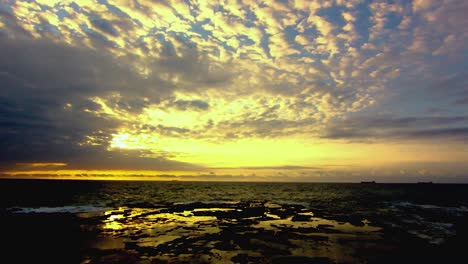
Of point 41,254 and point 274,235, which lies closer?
point 41,254

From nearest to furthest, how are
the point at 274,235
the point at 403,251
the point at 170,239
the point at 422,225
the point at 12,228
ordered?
1. the point at 403,251
2. the point at 170,239
3. the point at 274,235
4. the point at 12,228
5. the point at 422,225

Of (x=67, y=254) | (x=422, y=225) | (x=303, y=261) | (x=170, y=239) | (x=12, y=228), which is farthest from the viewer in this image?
(x=422, y=225)

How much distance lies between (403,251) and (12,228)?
112 ft

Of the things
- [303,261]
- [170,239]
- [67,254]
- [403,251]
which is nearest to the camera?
[303,261]

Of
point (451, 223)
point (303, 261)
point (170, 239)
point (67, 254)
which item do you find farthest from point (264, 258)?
point (451, 223)

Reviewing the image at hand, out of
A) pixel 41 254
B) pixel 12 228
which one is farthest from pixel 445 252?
pixel 12 228

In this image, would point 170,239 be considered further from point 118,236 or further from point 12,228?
point 12,228

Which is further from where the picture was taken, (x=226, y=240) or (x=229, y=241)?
(x=226, y=240)

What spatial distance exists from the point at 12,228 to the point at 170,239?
16791 millimetres

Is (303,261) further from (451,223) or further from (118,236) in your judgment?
(451,223)

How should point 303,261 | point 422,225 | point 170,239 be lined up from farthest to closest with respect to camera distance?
point 422,225 < point 170,239 < point 303,261

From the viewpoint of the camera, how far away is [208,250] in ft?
63.8

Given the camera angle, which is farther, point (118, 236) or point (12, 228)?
point (12, 228)

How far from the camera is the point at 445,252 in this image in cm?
1959
